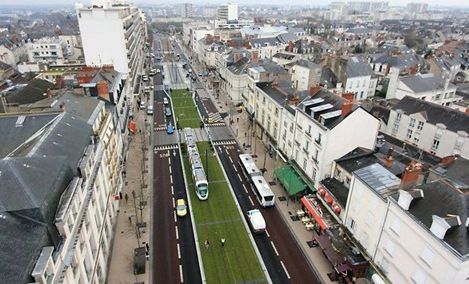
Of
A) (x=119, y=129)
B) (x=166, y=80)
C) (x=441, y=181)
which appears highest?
(x=441, y=181)

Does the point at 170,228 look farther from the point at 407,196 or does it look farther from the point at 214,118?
the point at 214,118

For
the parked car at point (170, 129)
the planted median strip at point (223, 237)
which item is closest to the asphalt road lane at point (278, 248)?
the planted median strip at point (223, 237)

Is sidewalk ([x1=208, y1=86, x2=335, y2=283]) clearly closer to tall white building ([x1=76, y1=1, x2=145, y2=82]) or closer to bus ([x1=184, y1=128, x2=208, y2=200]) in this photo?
bus ([x1=184, y1=128, x2=208, y2=200])

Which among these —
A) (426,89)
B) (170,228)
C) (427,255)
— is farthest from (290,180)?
(426,89)

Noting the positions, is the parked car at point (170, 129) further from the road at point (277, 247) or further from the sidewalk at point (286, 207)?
the road at point (277, 247)

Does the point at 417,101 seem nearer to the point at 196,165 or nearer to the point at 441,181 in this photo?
the point at 441,181

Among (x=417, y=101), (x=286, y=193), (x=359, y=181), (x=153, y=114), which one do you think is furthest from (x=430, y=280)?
(x=153, y=114)
